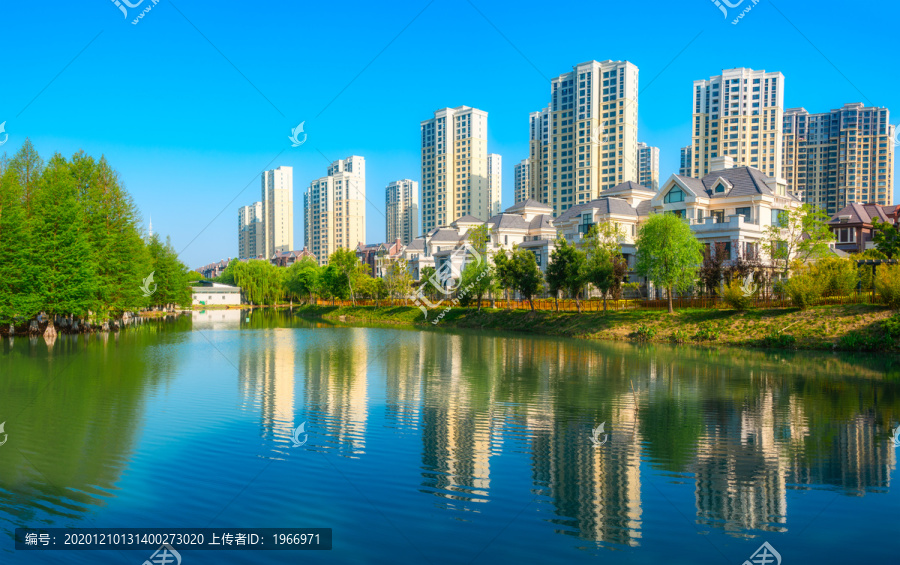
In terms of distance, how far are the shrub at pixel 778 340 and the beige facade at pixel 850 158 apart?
300 feet

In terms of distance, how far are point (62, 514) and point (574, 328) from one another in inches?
→ 1458

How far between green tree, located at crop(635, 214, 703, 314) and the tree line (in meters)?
36.6

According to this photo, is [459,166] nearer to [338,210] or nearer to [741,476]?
[338,210]

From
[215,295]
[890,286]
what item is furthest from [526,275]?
[215,295]

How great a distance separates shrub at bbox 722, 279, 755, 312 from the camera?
34469 mm

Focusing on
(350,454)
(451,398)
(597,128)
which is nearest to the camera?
(350,454)

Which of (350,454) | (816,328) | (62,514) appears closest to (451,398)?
(350,454)

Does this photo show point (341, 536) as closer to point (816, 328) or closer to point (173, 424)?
point (173, 424)

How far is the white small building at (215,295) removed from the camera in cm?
10375

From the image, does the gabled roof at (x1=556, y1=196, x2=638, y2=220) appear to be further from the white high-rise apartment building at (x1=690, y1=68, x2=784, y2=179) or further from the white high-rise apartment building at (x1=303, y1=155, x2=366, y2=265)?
the white high-rise apartment building at (x1=303, y1=155, x2=366, y2=265)

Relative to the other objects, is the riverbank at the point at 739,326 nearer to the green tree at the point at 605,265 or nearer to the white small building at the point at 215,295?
the green tree at the point at 605,265

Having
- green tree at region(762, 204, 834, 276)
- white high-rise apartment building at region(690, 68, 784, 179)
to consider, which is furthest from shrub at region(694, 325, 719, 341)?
white high-rise apartment building at region(690, 68, 784, 179)

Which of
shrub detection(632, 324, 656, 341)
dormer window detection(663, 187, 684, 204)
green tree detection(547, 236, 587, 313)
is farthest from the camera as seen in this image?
dormer window detection(663, 187, 684, 204)

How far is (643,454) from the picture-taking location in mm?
10727
